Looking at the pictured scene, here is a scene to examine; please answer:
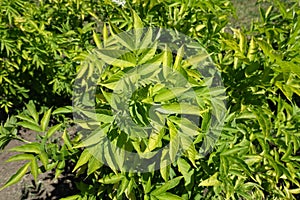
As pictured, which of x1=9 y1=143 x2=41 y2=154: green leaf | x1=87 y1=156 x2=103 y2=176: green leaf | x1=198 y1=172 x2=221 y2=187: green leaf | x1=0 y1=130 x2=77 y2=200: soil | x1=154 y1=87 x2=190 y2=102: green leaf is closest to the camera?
x1=154 y1=87 x2=190 y2=102: green leaf

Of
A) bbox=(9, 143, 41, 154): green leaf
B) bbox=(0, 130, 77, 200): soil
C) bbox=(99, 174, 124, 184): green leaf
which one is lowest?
bbox=(0, 130, 77, 200): soil

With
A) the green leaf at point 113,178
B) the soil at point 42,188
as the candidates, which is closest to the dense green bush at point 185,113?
the green leaf at point 113,178

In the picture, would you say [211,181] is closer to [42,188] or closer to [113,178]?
[113,178]

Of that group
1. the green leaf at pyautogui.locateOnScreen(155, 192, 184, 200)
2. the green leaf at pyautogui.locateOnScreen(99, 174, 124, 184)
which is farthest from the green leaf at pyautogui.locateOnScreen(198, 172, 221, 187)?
→ the green leaf at pyautogui.locateOnScreen(99, 174, 124, 184)

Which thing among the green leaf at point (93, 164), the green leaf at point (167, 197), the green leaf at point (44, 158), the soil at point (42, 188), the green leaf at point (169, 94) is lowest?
the soil at point (42, 188)

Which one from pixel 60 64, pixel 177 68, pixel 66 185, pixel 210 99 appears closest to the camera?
pixel 177 68

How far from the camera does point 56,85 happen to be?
3113mm

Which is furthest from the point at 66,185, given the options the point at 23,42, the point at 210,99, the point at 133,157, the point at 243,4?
the point at 243,4

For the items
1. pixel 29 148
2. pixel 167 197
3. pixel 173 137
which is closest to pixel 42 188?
pixel 29 148

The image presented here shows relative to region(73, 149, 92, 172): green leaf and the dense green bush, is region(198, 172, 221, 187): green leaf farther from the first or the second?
region(73, 149, 92, 172): green leaf

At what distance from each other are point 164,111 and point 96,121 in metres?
0.29

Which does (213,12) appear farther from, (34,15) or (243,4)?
(243,4)

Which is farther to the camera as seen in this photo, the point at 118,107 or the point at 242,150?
the point at 242,150

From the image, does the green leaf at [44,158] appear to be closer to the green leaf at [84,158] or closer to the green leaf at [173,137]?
the green leaf at [84,158]
